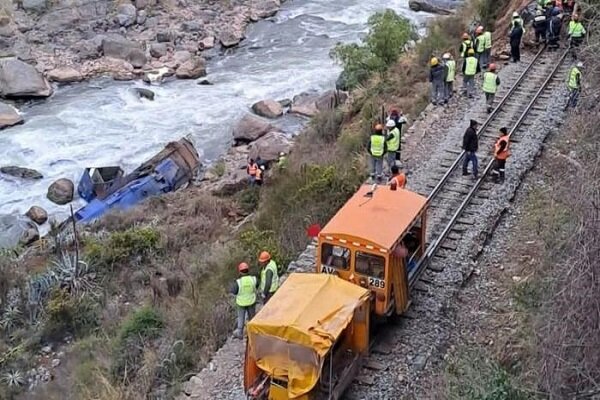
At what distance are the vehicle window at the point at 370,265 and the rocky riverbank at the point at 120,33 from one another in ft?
90.3

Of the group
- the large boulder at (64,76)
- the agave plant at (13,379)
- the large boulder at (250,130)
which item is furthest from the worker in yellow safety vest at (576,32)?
the large boulder at (64,76)

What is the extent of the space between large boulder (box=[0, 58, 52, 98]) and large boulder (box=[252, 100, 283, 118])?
9390mm

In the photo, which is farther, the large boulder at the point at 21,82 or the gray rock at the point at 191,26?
the gray rock at the point at 191,26

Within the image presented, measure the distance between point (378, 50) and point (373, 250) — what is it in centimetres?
1828

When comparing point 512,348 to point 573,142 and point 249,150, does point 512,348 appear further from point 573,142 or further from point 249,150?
point 249,150

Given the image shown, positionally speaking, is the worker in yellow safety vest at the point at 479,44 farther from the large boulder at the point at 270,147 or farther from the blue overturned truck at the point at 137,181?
the blue overturned truck at the point at 137,181

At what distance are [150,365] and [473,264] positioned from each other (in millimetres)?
5975

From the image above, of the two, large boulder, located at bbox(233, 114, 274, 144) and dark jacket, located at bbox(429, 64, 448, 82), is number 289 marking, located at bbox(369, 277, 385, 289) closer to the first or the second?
dark jacket, located at bbox(429, 64, 448, 82)

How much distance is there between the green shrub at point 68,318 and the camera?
1856 centimetres

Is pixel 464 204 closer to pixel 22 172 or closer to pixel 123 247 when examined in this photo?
pixel 123 247

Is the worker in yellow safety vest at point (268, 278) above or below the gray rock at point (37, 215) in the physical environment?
above

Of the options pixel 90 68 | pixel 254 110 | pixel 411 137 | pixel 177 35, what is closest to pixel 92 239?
pixel 411 137

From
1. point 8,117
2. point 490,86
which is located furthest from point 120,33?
point 490,86

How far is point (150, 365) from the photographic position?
14.8 meters
